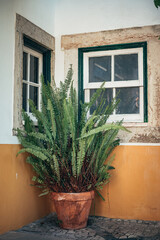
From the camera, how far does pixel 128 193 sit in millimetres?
4699

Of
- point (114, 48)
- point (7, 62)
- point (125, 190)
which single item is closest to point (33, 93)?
point (7, 62)

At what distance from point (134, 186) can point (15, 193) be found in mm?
1650

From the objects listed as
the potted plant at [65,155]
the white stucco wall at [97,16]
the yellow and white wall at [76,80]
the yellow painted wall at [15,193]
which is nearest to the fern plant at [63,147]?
the potted plant at [65,155]

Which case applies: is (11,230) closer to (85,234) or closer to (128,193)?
(85,234)

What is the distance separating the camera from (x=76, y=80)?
16.7 feet

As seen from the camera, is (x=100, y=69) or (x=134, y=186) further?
(x=100, y=69)

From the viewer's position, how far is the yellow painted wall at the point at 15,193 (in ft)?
12.7

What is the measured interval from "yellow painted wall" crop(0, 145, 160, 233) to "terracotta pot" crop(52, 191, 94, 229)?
1.52 ft

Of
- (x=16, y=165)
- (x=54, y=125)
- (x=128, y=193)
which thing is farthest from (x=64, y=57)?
(x=128, y=193)

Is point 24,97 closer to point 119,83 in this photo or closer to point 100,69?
point 100,69

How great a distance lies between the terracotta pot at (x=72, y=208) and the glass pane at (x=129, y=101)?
1421 millimetres

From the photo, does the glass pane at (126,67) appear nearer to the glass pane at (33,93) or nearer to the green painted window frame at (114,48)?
the green painted window frame at (114,48)

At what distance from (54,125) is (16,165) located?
0.69m

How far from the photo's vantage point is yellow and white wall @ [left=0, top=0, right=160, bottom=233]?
4.04 metres
